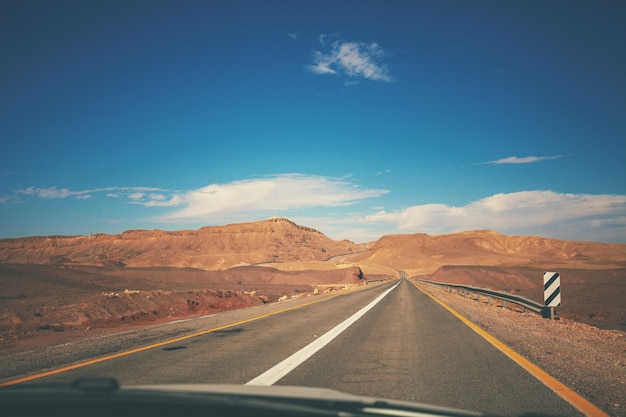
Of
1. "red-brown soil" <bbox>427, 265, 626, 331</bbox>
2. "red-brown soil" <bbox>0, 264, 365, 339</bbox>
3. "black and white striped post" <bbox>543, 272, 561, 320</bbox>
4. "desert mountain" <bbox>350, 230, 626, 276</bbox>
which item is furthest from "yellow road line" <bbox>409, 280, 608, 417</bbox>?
"desert mountain" <bbox>350, 230, 626, 276</bbox>

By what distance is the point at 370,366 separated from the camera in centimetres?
650

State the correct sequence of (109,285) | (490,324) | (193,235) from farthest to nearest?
(193,235), (109,285), (490,324)

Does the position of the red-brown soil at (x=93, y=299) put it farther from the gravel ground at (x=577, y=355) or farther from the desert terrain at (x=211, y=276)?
the gravel ground at (x=577, y=355)

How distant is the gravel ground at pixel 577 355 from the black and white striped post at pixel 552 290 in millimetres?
854

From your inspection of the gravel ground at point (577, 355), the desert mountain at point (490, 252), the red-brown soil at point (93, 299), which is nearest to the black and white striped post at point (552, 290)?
the gravel ground at point (577, 355)

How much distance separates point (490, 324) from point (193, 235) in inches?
7491

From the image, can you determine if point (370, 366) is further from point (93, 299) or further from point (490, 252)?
point (490, 252)

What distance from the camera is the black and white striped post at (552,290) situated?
12.8 meters

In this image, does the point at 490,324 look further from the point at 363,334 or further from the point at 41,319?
the point at 41,319

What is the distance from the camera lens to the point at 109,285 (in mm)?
42250

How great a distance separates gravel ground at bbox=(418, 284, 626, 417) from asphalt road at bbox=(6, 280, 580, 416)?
18.4 inches

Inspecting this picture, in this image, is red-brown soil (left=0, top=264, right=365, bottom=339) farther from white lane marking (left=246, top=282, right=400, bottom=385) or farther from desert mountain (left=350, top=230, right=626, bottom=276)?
desert mountain (left=350, top=230, right=626, bottom=276)

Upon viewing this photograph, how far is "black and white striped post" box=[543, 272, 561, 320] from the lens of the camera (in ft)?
41.9

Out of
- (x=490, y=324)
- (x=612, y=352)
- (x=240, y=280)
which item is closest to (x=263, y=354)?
(x=612, y=352)
